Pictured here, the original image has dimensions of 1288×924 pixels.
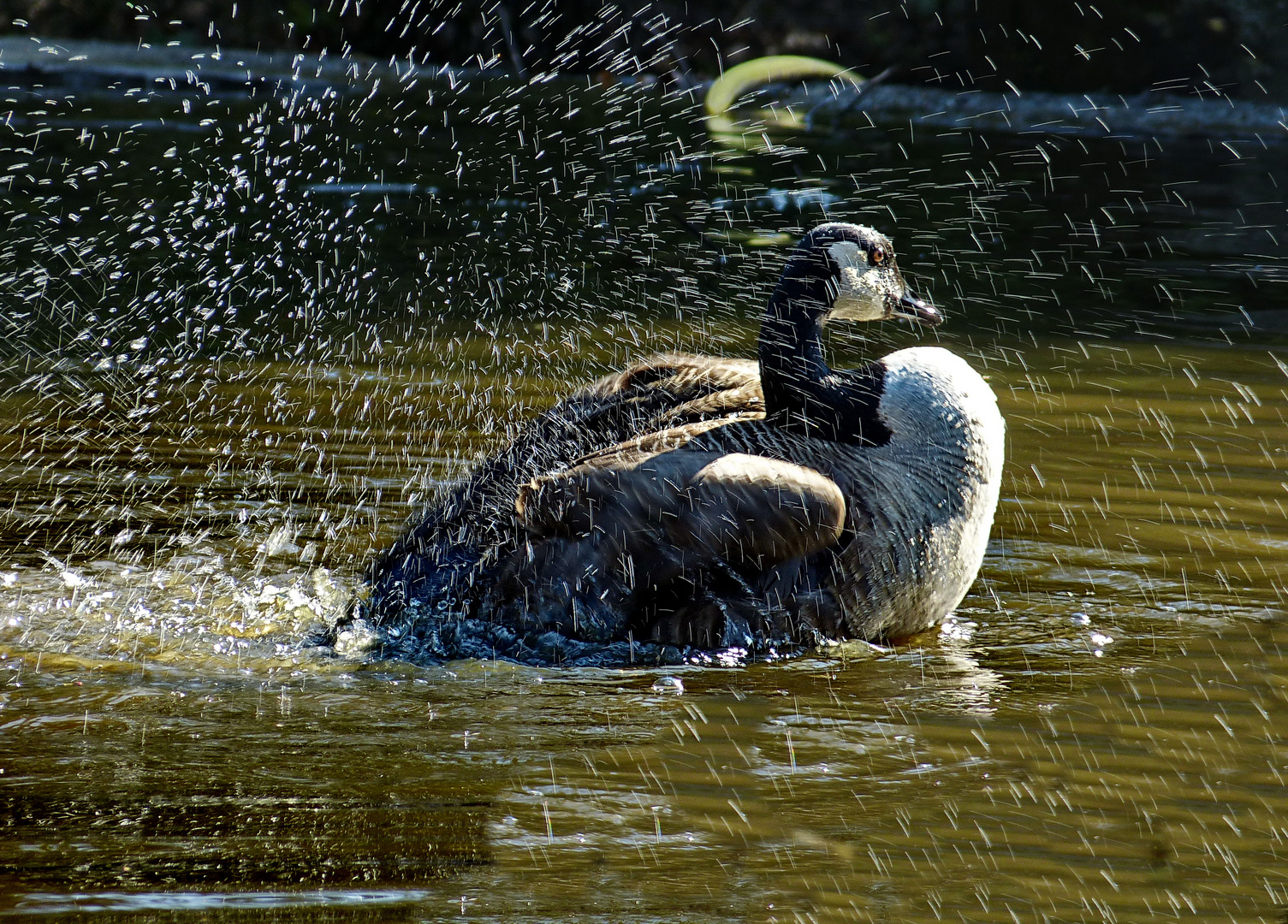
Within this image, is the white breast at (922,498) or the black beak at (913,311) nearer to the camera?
the white breast at (922,498)

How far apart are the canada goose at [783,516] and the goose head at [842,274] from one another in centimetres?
18

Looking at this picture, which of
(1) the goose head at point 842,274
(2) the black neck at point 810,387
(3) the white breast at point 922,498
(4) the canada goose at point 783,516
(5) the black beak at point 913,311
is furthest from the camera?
(5) the black beak at point 913,311

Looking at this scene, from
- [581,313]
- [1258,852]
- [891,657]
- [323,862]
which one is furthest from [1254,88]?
[323,862]

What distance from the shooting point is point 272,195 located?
1448 cm

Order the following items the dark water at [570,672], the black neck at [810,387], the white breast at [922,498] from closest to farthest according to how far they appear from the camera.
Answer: the dark water at [570,672]
the white breast at [922,498]
the black neck at [810,387]

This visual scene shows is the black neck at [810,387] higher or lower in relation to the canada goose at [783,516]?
higher

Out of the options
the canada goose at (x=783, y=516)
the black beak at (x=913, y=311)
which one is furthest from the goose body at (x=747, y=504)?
the black beak at (x=913, y=311)

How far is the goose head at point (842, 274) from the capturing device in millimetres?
5875

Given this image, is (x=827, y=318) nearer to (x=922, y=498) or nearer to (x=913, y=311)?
(x=913, y=311)

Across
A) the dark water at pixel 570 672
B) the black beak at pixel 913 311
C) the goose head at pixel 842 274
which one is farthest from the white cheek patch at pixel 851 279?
the dark water at pixel 570 672

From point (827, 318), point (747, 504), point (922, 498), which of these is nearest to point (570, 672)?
point (747, 504)

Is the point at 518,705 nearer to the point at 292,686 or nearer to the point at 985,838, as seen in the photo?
the point at 292,686

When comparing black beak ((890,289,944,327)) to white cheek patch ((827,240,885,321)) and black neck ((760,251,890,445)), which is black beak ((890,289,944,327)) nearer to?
white cheek patch ((827,240,885,321))

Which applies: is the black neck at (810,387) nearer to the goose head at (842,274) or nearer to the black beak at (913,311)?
the goose head at (842,274)
